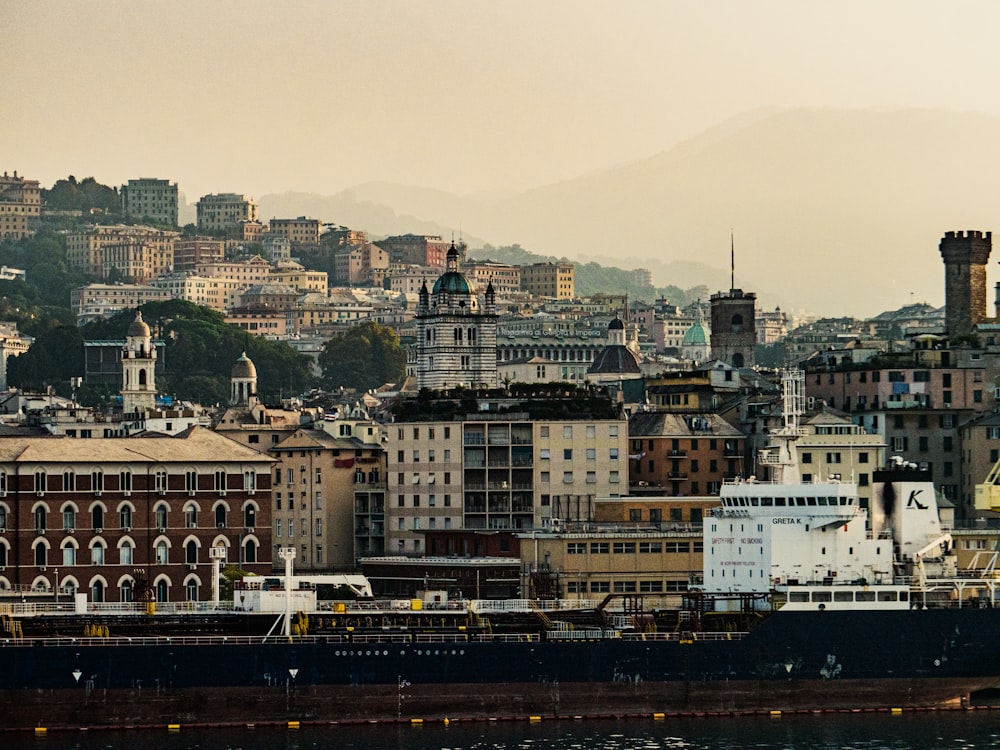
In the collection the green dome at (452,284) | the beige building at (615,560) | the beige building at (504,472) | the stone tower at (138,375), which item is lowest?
the beige building at (615,560)

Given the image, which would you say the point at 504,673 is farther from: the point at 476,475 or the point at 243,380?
the point at 243,380

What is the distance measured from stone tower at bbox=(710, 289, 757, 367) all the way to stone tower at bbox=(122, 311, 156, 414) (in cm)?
4488

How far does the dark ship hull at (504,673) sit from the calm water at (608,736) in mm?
704

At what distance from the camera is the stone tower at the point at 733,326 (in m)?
185

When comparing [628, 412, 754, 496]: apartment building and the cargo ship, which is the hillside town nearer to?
[628, 412, 754, 496]: apartment building

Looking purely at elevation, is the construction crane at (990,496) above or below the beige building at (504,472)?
below

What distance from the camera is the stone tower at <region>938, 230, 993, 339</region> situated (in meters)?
147

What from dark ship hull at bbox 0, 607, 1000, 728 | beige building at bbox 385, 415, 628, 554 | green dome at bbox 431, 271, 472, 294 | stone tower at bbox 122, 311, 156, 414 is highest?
green dome at bbox 431, 271, 472, 294

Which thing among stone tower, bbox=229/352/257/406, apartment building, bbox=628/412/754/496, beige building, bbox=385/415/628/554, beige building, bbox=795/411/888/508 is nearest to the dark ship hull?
beige building, bbox=795/411/888/508

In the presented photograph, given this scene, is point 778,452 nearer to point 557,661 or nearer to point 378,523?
point 557,661

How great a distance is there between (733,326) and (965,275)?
3976 centimetres

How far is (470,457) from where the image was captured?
110 metres

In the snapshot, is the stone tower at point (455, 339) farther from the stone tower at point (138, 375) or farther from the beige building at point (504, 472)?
the beige building at point (504, 472)

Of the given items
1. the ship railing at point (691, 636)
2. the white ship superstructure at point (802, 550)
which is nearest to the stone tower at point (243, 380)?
the white ship superstructure at point (802, 550)
